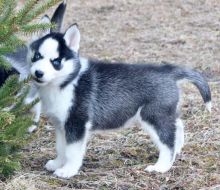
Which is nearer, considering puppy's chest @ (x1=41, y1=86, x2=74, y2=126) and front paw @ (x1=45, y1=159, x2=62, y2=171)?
puppy's chest @ (x1=41, y1=86, x2=74, y2=126)

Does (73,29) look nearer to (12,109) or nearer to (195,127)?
(12,109)

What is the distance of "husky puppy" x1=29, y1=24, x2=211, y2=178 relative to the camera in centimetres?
508

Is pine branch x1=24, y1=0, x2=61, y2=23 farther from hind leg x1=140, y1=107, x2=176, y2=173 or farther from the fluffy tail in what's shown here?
the fluffy tail

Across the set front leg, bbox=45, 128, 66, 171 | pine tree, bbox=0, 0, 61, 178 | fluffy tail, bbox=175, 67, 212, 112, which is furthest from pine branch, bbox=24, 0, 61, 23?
fluffy tail, bbox=175, 67, 212, 112

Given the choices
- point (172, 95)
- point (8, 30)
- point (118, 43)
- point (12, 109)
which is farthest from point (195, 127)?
point (118, 43)

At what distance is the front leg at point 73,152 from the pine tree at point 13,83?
1.82 feet

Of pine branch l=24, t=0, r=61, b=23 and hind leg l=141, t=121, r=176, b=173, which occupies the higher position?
pine branch l=24, t=0, r=61, b=23

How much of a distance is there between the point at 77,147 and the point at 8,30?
4.48 feet

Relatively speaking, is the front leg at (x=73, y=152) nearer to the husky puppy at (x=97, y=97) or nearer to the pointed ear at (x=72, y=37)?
the husky puppy at (x=97, y=97)

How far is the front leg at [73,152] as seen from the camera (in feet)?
16.8

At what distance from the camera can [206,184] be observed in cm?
A: 505

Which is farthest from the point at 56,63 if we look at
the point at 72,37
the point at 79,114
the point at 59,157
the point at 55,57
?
the point at 59,157

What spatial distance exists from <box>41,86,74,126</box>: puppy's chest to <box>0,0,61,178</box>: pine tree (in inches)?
18.1

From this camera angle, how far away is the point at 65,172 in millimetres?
5156
